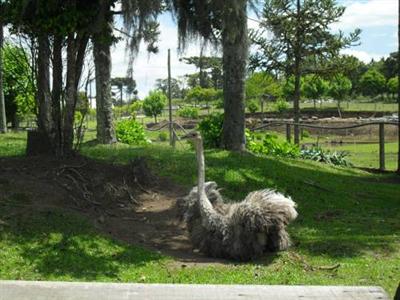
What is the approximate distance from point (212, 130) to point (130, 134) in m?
3.26

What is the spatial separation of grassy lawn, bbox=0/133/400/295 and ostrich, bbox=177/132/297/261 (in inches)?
7.5

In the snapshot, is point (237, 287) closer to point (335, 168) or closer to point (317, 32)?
point (335, 168)

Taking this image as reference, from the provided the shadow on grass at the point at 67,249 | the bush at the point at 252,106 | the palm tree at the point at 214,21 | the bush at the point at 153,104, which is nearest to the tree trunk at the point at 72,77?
the palm tree at the point at 214,21

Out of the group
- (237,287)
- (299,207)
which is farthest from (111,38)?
(237,287)

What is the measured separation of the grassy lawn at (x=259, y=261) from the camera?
5.75 m

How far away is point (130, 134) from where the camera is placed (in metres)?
17.2

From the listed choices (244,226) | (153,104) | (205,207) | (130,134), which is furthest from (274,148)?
(153,104)

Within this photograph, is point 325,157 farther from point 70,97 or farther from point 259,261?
point 259,261

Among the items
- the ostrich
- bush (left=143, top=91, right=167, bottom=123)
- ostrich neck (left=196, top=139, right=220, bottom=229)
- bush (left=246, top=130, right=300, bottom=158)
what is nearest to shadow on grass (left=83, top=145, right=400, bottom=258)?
A: the ostrich

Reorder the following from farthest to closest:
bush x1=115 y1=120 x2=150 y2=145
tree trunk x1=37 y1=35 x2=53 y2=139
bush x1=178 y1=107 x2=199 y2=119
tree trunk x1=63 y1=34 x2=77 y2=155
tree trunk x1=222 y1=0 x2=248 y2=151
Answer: bush x1=178 y1=107 x2=199 y2=119
bush x1=115 y1=120 x2=150 y2=145
tree trunk x1=222 y1=0 x2=248 y2=151
tree trunk x1=63 y1=34 x2=77 y2=155
tree trunk x1=37 y1=35 x2=53 y2=139

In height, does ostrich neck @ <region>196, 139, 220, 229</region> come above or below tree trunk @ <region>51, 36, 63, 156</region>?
below

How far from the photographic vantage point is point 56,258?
5988 millimetres

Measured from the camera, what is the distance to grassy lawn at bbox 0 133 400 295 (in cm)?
575

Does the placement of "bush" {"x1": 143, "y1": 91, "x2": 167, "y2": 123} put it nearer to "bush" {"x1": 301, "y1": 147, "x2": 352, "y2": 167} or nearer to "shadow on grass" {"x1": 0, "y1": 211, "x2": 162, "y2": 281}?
"bush" {"x1": 301, "y1": 147, "x2": 352, "y2": 167}
